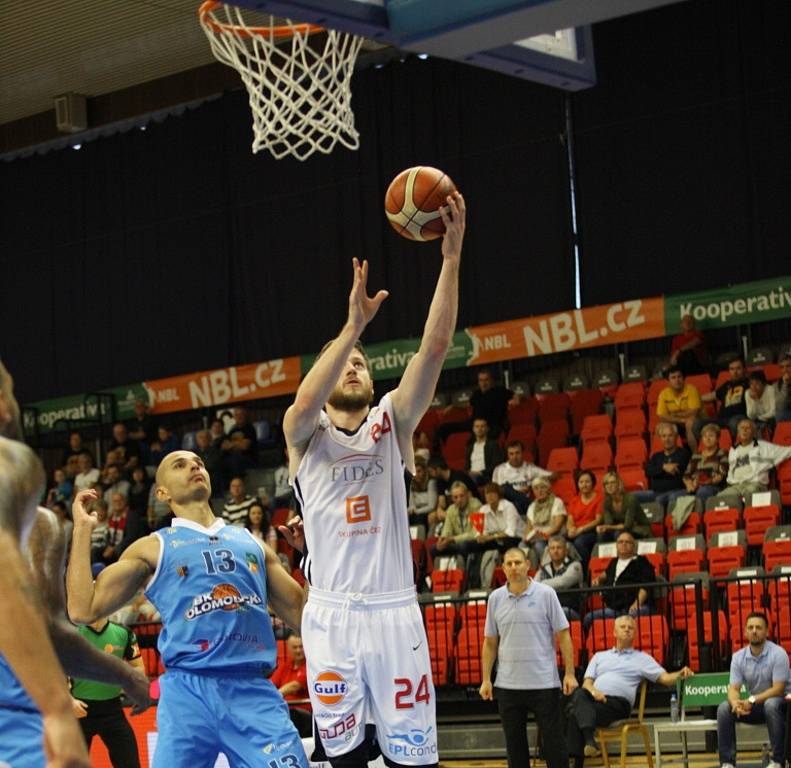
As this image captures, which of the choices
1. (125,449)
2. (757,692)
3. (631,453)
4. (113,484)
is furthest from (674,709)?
(125,449)

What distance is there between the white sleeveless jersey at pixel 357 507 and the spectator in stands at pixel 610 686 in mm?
6539

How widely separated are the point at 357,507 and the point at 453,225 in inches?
48.0

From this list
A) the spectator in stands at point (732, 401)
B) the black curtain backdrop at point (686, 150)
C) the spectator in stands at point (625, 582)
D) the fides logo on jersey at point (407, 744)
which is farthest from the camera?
the black curtain backdrop at point (686, 150)

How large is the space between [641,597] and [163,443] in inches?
426

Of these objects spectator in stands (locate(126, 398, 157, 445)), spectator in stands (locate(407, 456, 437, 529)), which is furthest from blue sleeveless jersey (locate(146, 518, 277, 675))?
spectator in stands (locate(126, 398, 157, 445))

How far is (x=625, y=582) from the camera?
13.7 metres

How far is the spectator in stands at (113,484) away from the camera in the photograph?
20.9 m

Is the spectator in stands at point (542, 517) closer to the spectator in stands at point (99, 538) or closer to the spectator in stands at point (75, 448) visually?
the spectator in stands at point (99, 538)

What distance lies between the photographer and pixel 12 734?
11.7 ft

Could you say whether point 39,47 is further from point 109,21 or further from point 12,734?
point 12,734

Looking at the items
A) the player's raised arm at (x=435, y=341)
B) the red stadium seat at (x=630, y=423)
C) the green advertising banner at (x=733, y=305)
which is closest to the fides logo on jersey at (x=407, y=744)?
the player's raised arm at (x=435, y=341)

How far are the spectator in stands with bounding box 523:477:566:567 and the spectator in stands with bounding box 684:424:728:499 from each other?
1448 mm

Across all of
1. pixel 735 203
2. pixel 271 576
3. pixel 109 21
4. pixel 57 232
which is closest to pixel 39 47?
pixel 109 21

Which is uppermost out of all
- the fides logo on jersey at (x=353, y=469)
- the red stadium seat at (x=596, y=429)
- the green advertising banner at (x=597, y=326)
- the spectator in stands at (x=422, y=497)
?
the green advertising banner at (x=597, y=326)
